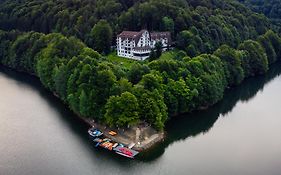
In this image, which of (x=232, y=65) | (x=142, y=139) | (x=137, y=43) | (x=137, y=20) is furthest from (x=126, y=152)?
(x=137, y=20)

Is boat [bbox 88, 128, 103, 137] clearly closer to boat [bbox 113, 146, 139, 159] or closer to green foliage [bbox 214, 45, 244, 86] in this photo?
boat [bbox 113, 146, 139, 159]

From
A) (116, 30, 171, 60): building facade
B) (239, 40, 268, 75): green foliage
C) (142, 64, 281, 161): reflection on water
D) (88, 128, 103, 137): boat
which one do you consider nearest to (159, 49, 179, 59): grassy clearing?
(116, 30, 171, 60): building facade

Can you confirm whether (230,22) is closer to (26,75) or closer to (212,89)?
(212,89)

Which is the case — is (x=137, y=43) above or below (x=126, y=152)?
above

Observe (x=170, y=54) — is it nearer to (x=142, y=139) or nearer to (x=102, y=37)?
(x=102, y=37)

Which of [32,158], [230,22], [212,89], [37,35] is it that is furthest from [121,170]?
[230,22]

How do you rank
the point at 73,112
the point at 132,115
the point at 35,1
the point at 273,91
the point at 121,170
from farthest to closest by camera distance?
the point at 35,1, the point at 273,91, the point at 73,112, the point at 132,115, the point at 121,170
